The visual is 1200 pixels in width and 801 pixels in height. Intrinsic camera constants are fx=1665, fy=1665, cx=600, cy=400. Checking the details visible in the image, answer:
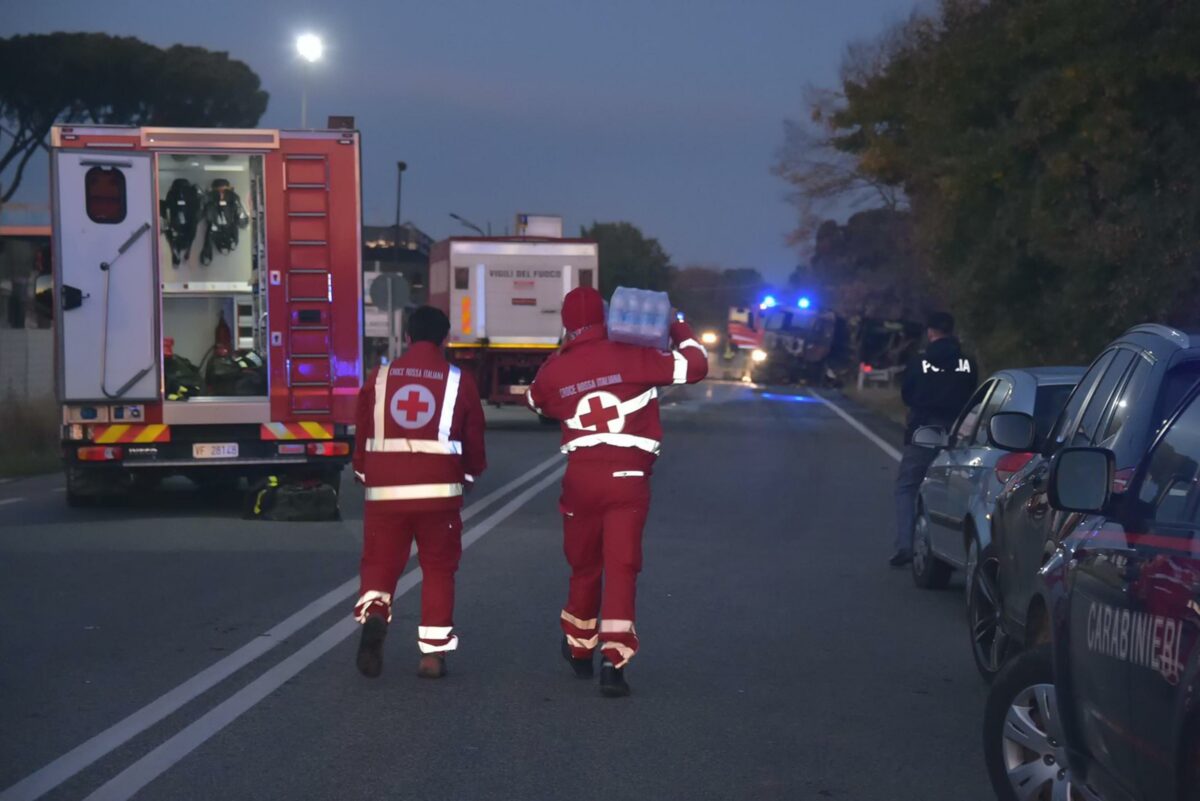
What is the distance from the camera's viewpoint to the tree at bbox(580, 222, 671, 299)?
301 ft

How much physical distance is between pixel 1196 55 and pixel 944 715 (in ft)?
50.5

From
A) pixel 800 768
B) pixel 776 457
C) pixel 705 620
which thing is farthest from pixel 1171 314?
pixel 800 768

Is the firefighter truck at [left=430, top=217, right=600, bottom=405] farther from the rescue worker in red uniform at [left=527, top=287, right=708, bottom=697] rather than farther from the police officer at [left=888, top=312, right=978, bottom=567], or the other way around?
the rescue worker in red uniform at [left=527, top=287, right=708, bottom=697]

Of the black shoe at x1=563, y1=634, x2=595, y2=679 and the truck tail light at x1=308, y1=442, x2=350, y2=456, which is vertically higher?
the truck tail light at x1=308, y1=442, x2=350, y2=456

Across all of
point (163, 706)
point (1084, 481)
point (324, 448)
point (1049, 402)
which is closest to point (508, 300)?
point (324, 448)

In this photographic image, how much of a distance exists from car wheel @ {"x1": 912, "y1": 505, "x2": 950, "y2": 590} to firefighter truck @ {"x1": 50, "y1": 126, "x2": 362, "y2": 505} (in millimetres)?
5397

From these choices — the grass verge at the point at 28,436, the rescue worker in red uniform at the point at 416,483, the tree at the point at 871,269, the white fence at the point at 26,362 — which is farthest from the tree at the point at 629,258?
the rescue worker in red uniform at the point at 416,483

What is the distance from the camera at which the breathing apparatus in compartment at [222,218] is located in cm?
1667

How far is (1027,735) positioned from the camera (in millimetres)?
5543

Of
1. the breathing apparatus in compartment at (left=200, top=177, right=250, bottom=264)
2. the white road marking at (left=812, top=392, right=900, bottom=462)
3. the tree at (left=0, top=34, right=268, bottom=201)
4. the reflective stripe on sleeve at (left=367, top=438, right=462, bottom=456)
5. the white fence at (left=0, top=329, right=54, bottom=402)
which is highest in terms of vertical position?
the tree at (left=0, top=34, right=268, bottom=201)

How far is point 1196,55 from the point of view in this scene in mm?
20562

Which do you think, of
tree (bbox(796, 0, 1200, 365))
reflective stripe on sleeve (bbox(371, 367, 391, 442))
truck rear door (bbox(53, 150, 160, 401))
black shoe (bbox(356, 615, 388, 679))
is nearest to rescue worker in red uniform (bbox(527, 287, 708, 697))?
reflective stripe on sleeve (bbox(371, 367, 391, 442))

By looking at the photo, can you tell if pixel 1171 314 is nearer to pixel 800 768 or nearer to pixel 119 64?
pixel 800 768

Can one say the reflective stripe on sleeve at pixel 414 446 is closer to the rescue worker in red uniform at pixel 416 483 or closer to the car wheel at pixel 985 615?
the rescue worker in red uniform at pixel 416 483
